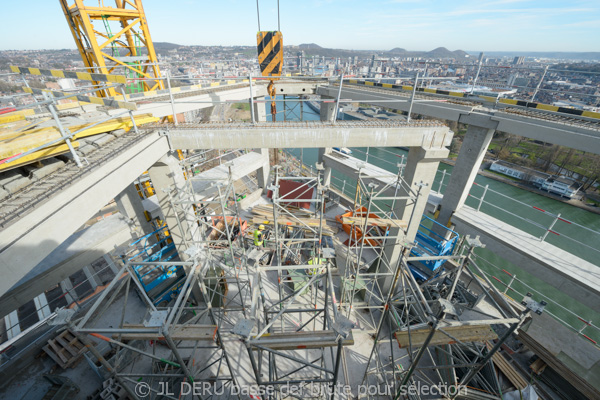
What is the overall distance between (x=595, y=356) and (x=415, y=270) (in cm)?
532

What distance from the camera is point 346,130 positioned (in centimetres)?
728

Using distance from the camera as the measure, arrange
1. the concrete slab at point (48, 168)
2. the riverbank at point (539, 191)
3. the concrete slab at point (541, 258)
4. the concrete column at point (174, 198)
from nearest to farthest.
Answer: the concrete slab at point (48, 168), the concrete slab at point (541, 258), the concrete column at point (174, 198), the riverbank at point (539, 191)

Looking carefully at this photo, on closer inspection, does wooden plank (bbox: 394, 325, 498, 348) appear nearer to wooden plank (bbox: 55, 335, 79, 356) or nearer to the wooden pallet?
the wooden pallet

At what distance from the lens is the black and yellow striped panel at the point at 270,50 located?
12.2 meters

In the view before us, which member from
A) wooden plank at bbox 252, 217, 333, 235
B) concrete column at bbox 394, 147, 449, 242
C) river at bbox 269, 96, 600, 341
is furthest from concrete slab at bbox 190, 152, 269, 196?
concrete column at bbox 394, 147, 449, 242

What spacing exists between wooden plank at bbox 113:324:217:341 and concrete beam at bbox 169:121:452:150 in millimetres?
4805

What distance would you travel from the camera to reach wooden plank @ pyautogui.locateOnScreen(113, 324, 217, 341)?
4.33m

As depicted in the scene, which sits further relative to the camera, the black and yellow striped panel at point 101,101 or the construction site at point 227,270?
the black and yellow striped panel at point 101,101

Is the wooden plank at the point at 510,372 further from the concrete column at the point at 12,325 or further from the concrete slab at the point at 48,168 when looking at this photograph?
the concrete column at the point at 12,325

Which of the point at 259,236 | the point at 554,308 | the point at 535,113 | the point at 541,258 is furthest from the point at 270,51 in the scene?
the point at 554,308

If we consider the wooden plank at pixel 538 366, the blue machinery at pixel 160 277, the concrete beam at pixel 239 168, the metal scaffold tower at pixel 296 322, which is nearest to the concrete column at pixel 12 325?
the blue machinery at pixel 160 277

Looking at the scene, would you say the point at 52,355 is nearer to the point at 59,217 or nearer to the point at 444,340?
the point at 59,217

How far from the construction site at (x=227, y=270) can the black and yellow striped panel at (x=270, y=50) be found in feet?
10.6

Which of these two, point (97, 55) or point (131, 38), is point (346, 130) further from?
point (131, 38)
